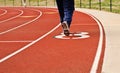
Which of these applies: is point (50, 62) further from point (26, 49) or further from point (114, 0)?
point (114, 0)

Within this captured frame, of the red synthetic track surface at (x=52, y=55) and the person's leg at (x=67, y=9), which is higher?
the person's leg at (x=67, y=9)

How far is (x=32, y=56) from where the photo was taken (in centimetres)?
848

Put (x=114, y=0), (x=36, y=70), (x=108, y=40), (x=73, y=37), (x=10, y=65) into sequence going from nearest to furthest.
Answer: (x=36, y=70) → (x=10, y=65) → (x=108, y=40) → (x=73, y=37) → (x=114, y=0)

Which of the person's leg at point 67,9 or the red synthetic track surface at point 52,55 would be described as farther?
the person's leg at point 67,9

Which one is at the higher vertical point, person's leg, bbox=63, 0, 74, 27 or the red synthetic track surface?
person's leg, bbox=63, 0, 74, 27

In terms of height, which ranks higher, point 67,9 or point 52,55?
point 67,9

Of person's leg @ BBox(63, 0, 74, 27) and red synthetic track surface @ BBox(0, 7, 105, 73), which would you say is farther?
person's leg @ BBox(63, 0, 74, 27)

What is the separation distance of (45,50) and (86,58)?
5.12 ft

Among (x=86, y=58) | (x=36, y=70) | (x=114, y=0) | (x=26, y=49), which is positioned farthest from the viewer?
(x=114, y=0)

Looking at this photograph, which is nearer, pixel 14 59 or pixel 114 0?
pixel 14 59

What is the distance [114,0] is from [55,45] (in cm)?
6907

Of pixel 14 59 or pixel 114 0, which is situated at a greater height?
pixel 14 59

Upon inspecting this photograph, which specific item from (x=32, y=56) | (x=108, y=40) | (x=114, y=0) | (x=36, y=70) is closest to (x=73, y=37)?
(x=108, y=40)

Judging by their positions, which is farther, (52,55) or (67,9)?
(67,9)
